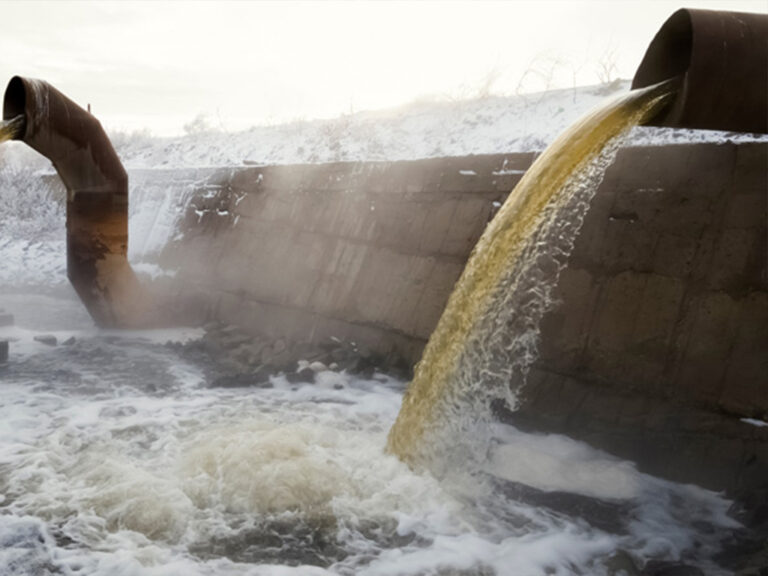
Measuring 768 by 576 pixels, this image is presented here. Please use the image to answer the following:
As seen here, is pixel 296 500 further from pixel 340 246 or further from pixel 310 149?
pixel 310 149

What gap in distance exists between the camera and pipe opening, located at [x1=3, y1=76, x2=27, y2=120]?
23.1 feet

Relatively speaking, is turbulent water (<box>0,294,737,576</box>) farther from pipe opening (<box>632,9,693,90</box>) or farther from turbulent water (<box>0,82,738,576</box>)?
pipe opening (<box>632,9,693,90</box>)

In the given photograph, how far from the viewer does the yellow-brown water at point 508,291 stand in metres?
4.07

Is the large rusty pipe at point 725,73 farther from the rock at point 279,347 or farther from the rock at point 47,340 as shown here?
the rock at point 47,340

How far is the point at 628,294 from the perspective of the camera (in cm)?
473

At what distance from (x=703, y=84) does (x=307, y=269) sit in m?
5.28

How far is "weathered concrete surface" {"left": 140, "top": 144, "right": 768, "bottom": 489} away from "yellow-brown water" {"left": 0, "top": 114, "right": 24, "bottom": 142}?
11.9ft

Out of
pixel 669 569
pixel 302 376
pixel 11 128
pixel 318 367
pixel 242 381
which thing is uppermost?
pixel 11 128

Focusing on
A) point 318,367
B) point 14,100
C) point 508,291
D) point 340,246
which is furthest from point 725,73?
point 14,100

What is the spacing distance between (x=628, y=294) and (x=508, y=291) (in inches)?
35.0

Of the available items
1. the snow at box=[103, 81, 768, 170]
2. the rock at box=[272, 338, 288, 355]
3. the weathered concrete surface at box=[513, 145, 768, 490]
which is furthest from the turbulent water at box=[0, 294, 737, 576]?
the snow at box=[103, 81, 768, 170]

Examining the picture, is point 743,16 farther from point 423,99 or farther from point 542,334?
point 423,99

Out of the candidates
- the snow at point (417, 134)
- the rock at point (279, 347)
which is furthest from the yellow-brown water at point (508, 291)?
the snow at point (417, 134)

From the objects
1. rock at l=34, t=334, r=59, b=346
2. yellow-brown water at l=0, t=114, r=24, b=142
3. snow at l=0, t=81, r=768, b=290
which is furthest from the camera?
snow at l=0, t=81, r=768, b=290
